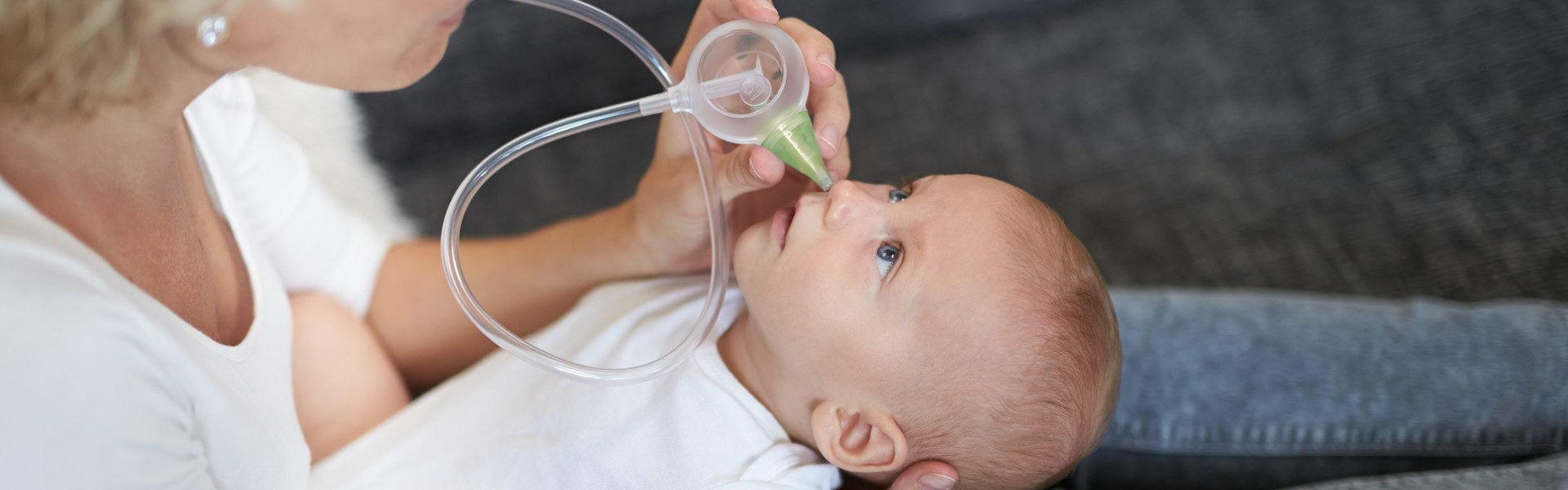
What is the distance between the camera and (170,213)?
968 millimetres

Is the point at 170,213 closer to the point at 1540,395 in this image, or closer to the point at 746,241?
the point at 746,241

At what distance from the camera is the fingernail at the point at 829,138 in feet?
3.43

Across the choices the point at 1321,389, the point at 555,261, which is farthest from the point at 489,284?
the point at 1321,389

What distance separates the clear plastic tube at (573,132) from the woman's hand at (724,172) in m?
0.04

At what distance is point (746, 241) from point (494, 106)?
2.45 feet

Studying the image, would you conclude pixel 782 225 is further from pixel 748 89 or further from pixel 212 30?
pixel 212 30

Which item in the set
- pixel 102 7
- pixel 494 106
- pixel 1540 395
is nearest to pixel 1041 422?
pixel 1540 395

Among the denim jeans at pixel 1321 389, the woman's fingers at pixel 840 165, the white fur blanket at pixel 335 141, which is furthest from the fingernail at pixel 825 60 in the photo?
the white fur blanket at pixel 335 141

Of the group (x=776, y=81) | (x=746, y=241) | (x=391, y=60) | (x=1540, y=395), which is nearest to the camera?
(x=391, y=60)

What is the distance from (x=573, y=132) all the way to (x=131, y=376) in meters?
0.47

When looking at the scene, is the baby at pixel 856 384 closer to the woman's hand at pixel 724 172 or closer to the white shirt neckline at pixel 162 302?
the woman's hand at pixel 724 172

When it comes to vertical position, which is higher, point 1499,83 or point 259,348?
point 1499,83

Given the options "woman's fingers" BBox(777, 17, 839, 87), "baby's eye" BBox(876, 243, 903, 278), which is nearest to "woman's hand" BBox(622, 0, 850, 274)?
"woman's fingers" BBox(777, 17, 839, 87)

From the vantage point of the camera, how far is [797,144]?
1005 millimetres
